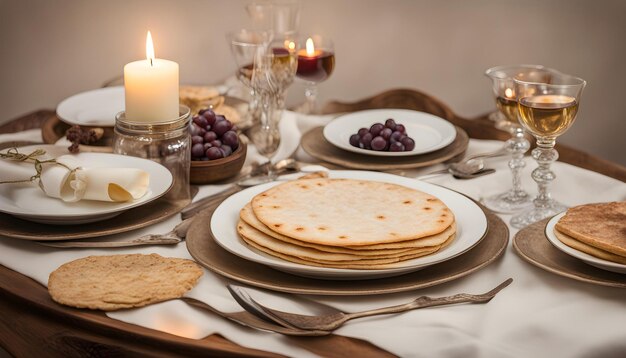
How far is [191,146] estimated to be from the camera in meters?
1.74

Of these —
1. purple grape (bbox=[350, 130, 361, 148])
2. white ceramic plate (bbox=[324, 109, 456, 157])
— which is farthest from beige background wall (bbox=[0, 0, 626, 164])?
purple grape (bbox=[350, 130, 361, 148])

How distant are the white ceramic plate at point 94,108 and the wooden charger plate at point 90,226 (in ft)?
1.55

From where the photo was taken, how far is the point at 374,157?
1.86 metres

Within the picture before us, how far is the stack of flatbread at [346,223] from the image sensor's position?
122cm

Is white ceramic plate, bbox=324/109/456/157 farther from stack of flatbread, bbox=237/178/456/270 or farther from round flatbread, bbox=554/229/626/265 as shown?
round flatbread, bbox=554/229/626/265

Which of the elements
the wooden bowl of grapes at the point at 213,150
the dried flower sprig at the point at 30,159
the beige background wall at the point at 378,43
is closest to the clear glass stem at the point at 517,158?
the wooden bowl of grapes at the point at 213,150

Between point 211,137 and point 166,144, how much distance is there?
17cm

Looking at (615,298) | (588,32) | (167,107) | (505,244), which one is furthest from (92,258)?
(588,32)

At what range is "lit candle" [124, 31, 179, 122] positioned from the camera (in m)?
1.56

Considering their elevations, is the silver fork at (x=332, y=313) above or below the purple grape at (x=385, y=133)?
below

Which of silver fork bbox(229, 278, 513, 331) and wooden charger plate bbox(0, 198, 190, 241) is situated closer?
silver fork bbox(229, 278, 513, 331)

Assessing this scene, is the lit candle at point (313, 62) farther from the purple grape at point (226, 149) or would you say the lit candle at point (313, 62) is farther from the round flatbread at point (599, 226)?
the round flatbread at point (599, 226)

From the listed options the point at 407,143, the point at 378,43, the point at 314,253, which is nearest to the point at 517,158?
the point at 407,143

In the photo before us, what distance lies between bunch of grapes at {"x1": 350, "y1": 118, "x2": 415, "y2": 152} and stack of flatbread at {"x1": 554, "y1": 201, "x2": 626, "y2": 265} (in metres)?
0.54
